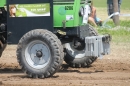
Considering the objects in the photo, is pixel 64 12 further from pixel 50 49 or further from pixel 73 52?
pixel 73 52

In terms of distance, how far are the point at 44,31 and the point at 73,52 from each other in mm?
1841

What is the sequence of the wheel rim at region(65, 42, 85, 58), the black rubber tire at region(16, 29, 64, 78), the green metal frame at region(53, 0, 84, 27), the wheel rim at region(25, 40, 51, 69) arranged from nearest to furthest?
the black rubber tire at region(16, 29, 64, 78) → the wheel rim at region(25, 40, 51, 69) → the green metal frame at region(53, 0, 84, 27) → the wheel rim at region(65, 42, 85, 58)

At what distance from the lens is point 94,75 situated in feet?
42.2

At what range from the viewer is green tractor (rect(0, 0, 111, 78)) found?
12.4 metres

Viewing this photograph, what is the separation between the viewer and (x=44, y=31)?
12.4 m

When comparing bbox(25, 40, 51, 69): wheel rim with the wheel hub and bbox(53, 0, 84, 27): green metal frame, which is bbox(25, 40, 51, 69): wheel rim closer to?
the wheel hub

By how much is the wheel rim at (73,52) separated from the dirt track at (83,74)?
338 millimetres

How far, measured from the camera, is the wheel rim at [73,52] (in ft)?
45.8

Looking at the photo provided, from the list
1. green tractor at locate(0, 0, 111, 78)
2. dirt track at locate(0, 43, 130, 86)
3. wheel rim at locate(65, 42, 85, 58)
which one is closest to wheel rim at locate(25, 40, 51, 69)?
green tractor at locate(0, 0, 111, 78)

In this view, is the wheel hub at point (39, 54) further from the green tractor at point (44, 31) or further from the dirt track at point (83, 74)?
the dirt track at point (83, 74)

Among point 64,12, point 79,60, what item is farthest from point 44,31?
point 79,60

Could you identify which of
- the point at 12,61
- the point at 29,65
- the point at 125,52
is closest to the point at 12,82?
the point at 29,65

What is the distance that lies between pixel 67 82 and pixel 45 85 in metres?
0.54

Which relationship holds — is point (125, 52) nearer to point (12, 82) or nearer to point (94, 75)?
point (94, 75)
